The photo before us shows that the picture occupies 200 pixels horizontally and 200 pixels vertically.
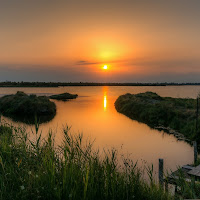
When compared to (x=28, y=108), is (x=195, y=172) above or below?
below

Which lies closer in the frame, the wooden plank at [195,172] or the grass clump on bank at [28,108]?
the wooden plank at [195,172]

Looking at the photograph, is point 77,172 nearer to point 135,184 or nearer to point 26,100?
point 135,184

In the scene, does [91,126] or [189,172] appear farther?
[91,126]

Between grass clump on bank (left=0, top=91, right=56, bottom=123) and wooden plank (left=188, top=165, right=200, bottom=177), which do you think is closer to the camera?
wooden plank (left=188, top=165, right=200, bottom=177)

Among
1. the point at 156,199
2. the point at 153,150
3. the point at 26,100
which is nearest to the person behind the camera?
the point at 156,199

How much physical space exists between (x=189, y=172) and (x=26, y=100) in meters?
35.7

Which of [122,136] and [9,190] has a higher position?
[9,190]

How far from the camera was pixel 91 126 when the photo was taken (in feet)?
94.1

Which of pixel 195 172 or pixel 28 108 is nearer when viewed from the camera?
pixel 195 172

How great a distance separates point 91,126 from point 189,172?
63.2ft

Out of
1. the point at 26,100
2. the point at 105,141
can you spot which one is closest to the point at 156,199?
the point at 105,141

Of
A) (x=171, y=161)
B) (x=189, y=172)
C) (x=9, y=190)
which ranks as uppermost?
(x=9, y=190)

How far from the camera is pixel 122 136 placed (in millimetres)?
23516

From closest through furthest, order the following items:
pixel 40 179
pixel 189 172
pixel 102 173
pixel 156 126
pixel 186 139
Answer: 1. pixel 40 179
2. pixel 102 173
3. pixel 189 172
4. pixel 186 139
5. pixel 156 126
